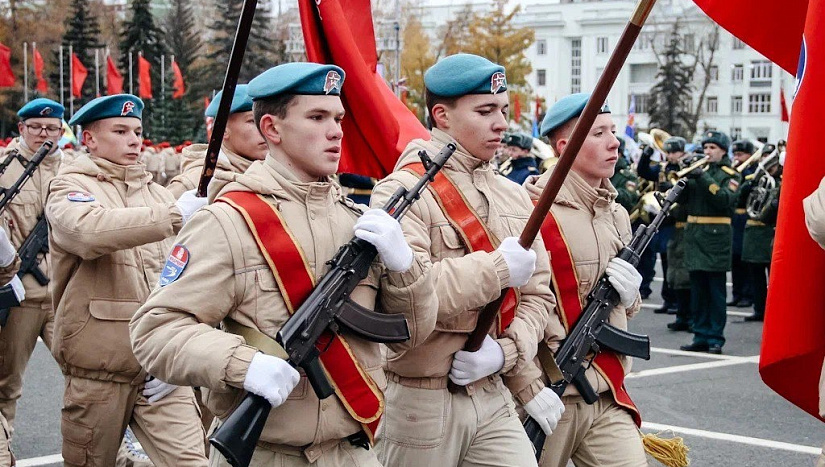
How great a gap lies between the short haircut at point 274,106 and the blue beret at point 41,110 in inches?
184

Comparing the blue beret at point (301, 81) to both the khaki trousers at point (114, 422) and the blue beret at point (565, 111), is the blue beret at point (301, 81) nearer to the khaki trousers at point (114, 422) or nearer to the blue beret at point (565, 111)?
the blue beret at point (565, 111)

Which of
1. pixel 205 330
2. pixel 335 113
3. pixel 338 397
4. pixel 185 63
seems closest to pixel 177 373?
pixel 205 330

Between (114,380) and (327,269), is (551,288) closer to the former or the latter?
(327,269)

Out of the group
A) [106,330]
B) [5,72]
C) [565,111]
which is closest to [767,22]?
[565,111]

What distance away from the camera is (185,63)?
60969 mm

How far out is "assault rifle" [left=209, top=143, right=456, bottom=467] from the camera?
342 cm

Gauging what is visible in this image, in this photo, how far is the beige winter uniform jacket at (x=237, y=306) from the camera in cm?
346

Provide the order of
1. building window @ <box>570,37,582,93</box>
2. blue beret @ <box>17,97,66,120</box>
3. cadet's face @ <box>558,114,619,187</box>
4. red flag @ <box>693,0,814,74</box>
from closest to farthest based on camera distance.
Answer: red flag @ <box>693,0,814,74</box> → cadet's face @ <box>558,114,619,187</box> → blue beret @ <box>17,97,66,120</box> → building window @ <box>570,37,582,93</box>

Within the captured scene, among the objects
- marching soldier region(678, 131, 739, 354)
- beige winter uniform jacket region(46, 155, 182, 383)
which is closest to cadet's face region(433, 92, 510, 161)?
beige winter uniform jacket region(46, 155, 182, 383)

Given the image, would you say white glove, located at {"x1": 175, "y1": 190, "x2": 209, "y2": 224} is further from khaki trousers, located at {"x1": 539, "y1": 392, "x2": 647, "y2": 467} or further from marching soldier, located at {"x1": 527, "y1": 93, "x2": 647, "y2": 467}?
khaki trousers, located at {"x1": 539, "y1": 392, "x2": 647, "y2": 467}

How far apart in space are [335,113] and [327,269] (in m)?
0.58

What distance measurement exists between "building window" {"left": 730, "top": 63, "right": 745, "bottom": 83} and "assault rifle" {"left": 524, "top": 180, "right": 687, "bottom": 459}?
303 ft

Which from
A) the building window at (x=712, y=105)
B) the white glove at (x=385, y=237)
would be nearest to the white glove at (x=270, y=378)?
the white glove at (x=385, y=237)

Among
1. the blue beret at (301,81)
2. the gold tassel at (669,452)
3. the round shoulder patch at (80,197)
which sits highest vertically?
the blue beret at (301,81)
